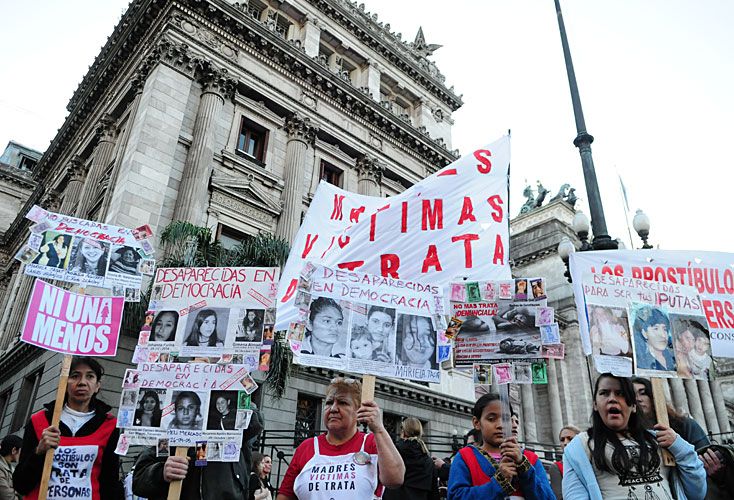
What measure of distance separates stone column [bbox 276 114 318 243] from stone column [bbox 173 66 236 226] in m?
2.88

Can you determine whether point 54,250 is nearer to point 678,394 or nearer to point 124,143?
point 124,143

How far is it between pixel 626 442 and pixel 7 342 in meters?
26.2

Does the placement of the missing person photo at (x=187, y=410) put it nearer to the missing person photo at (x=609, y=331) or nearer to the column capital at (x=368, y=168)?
the missing person photo at (x=609, y=331)

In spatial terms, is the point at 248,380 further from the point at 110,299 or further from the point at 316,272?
the point at 110,299

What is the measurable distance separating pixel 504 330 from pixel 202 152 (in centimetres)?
1500

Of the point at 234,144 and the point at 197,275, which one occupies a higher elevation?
the point at 234,144

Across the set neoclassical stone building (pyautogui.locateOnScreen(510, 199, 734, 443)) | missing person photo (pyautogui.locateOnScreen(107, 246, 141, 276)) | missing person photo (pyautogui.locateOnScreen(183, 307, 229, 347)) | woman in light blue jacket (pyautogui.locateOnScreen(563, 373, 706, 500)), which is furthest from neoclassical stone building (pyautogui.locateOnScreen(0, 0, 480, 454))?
woman in light blue jacket (pyautogui.locateOnScreen(563, 373, 706, 500))

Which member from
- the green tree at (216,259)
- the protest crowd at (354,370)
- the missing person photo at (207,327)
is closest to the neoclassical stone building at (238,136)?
the green tree at (216,259)

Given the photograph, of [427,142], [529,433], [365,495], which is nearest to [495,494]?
[365,495]

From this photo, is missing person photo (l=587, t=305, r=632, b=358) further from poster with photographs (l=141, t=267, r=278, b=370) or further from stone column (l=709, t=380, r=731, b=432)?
stone column (l=709, t=380, r=731, b=432)

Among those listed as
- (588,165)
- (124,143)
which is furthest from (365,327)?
(124,143)

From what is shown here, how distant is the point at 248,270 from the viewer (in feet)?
18.8

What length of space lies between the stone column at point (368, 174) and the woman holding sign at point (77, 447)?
62.7ft

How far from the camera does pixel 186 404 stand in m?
4.89
